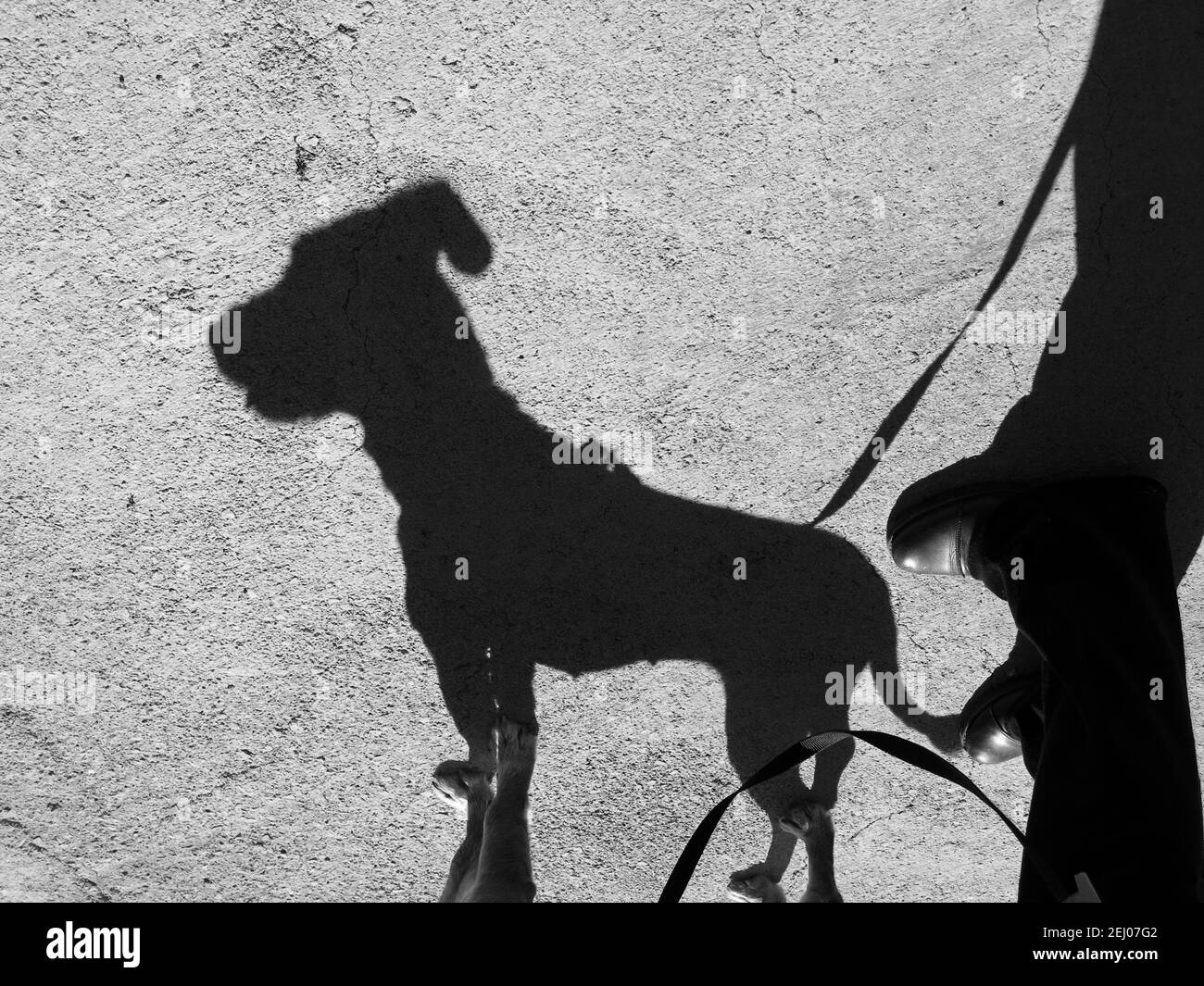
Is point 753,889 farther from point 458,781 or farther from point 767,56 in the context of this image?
point 767,56

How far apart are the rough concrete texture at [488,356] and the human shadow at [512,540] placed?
0.29 feet

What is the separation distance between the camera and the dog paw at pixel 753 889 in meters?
3.37

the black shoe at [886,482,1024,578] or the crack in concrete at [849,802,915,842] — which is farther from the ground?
the black shoe at [886,482,1024,578]

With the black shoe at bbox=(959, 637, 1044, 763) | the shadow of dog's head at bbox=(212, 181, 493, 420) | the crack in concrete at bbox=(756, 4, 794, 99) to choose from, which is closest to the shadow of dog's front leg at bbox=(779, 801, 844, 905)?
the black shoe at bbox=(959, 637, 1044, 763)

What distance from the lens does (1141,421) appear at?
10.6 ft

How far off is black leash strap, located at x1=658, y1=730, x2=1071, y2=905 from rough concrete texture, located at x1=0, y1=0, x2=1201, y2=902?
75 cm

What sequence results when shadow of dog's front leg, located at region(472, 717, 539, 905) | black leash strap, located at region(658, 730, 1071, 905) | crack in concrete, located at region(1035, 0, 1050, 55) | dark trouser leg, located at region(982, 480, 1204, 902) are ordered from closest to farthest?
black leash strap, located at region(658, 730, 1071, 905) → dark trouser leg, located at region(982, 480, 1204, 902) → shadow of dog's front leg, located at region(472, 717, 539, 905) → crack in concrete, located at region(1035, 0, 1050, 55)

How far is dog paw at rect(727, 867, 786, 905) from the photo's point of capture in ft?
11.0

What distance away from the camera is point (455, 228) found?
10.3 feet

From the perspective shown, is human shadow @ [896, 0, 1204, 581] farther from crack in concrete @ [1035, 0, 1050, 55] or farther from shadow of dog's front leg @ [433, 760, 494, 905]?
shadow of dog's front leg @ [433, 760, 494, 905]

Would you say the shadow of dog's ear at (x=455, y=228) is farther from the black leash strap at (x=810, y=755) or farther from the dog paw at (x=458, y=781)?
the black leash strap at (x=810, y=755)
